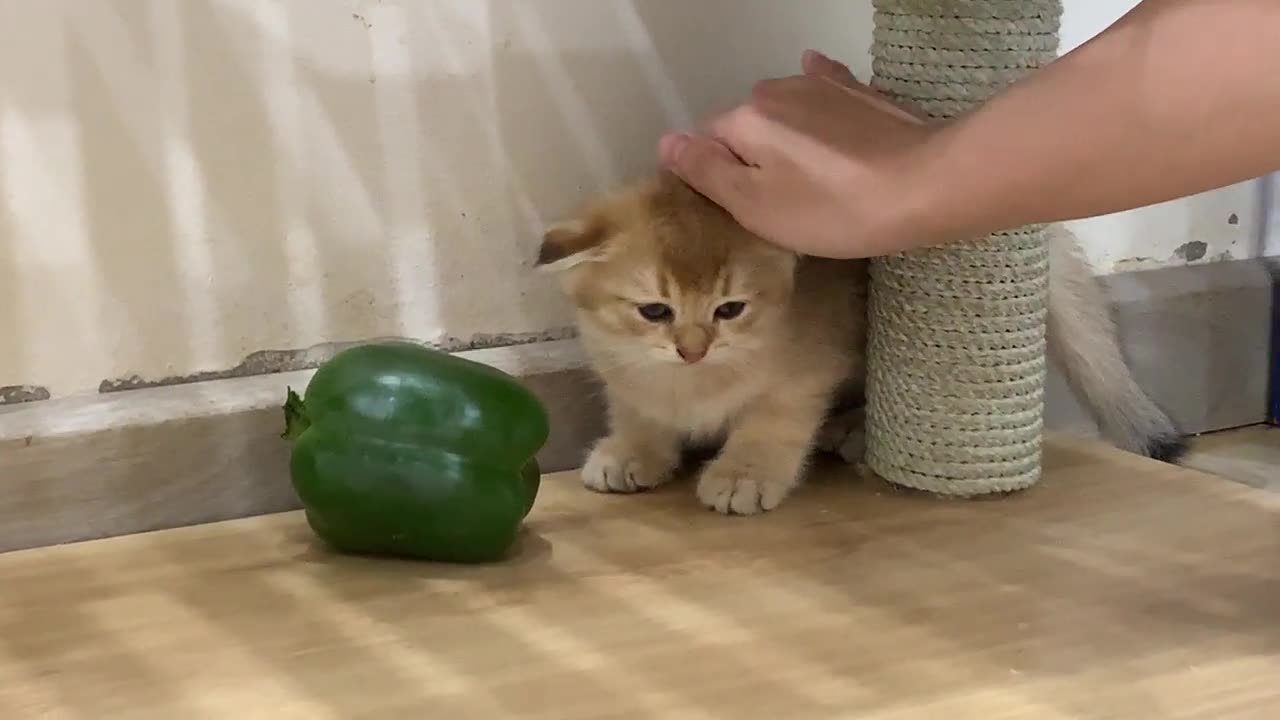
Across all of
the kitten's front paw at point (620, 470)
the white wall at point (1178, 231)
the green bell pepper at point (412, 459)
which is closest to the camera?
the green bell pepper at point (412, 459)

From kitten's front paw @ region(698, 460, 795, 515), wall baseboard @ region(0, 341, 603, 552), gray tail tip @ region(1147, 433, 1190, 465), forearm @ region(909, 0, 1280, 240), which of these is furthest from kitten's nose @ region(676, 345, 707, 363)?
gray tail tip @ region(1147, 433, 1190, 465)

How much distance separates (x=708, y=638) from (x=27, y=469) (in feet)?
2.07

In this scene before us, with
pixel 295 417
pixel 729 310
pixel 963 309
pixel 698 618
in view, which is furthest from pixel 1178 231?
pixel 295 417

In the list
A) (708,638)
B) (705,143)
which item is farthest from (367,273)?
(708,638)

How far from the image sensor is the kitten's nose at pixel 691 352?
1.18 meters

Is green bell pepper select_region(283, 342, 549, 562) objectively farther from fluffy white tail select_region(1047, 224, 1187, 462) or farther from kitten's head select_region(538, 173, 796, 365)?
fluffy white tail select_region(1047, 224, 1187, 462)

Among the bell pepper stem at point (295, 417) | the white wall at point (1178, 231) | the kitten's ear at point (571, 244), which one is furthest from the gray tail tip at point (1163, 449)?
the bell pepper stem at point (295, 417)

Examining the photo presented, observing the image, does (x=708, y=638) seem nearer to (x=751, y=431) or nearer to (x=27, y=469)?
(x=751, y=431)

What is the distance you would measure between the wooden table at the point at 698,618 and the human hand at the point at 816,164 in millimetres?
262

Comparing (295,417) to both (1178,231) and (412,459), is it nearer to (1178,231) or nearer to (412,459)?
(412,459)

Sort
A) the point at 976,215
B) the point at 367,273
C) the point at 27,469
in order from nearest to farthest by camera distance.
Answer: the point at 976,215
the point at 27,469
the point at 367,273

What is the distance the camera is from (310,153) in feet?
3.84

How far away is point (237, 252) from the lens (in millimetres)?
1159

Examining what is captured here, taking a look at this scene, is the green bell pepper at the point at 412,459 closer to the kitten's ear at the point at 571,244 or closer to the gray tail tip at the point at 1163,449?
the kitten's ear at the point at 571,244
